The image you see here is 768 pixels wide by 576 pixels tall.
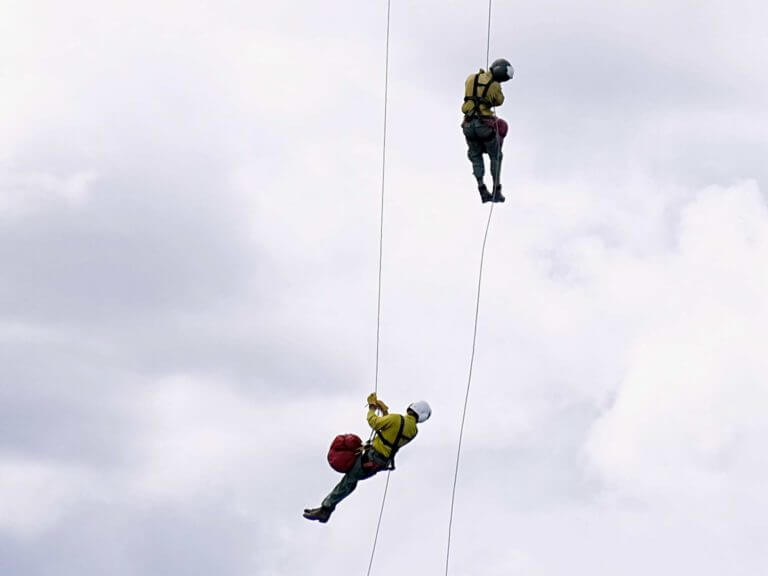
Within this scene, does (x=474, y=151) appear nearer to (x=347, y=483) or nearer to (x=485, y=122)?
(x=485, y=122)

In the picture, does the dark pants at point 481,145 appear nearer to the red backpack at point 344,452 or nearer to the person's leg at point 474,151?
the person's leg at point 474,151

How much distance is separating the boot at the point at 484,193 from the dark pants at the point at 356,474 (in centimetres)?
636

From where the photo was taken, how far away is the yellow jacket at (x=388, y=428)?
36.9m

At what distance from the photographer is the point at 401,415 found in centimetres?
3719

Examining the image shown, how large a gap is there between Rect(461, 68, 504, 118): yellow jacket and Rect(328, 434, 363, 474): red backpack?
7745mm

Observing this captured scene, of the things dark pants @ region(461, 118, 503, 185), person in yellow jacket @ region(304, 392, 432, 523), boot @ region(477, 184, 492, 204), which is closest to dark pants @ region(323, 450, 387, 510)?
person in yellow jacket @ region(304, 392, 432, 523)

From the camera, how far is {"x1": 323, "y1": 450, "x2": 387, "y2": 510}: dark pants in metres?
37.3

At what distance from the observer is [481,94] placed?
3784cm

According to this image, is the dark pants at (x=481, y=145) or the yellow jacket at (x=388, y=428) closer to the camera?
the yellow jacket at (x=388, y=428)

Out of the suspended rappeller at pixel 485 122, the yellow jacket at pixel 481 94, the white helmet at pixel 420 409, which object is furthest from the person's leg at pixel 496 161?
the white helmet at pixel 420 409

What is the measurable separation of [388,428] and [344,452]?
1264 mm

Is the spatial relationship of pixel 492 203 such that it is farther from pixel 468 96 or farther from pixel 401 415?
pixel 401 415

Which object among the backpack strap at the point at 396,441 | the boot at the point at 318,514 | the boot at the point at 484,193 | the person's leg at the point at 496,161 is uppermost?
the person's leg at the point at 496,161

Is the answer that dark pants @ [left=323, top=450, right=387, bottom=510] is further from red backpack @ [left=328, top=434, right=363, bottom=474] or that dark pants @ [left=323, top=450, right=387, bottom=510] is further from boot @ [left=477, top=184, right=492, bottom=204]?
boot @ [left=477, top=184, right=492, bottom=204]
